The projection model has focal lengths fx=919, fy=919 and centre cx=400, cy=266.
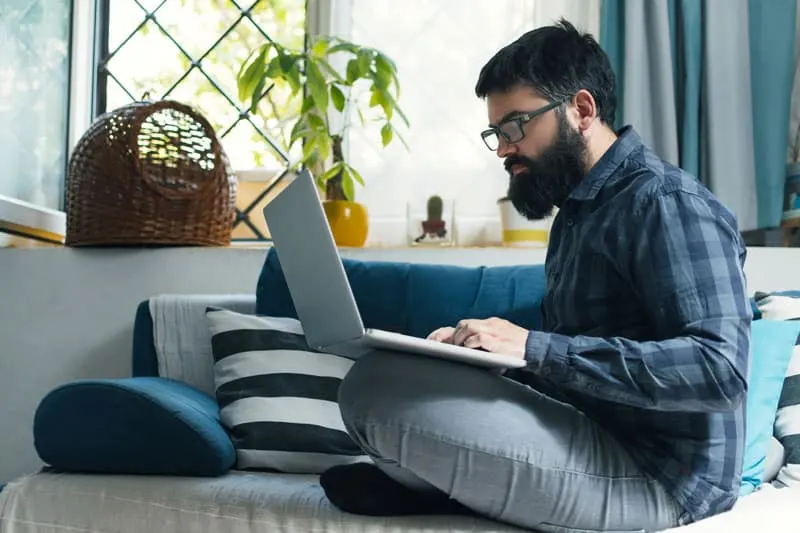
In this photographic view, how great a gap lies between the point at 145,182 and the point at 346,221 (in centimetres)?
48

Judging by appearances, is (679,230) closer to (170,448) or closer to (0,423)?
(170,448)

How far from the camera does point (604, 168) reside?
1.29 meters

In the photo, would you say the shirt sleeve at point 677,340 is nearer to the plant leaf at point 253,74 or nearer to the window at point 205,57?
the plant leaf at point 253,74

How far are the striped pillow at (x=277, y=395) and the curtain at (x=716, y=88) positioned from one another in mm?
1030

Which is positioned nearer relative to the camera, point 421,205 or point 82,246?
point 82,246

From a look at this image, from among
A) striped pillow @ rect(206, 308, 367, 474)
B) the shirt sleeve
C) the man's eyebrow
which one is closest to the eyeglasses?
the man's eyebrow

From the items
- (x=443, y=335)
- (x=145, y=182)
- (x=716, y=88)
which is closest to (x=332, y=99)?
(x=145, y=182)

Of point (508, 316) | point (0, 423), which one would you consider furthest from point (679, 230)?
point (0, 423)

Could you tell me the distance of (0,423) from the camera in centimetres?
222

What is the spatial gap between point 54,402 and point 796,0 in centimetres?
197

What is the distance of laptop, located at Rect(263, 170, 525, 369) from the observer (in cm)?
104

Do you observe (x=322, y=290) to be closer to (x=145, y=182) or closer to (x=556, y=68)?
(x=556, y=68)

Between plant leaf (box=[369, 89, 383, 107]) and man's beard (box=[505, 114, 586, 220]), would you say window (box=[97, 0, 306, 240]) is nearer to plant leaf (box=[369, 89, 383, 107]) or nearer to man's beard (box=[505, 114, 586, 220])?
plant leaf (box=[369, 89, 383, 107])

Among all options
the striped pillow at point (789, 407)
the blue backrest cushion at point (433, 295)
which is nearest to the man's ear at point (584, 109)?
the blue backrest cushion at point (433, 295)
